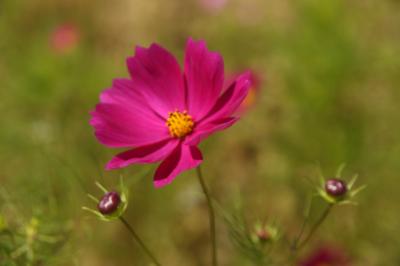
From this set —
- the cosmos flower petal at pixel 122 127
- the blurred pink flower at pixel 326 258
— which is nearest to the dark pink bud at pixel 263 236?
the cosmos flower petal at pixel 122 127

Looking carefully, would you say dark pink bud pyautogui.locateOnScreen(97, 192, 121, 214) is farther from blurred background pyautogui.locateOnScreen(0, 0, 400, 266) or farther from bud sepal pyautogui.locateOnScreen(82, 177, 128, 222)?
blurred background pyautogui.locateOnScreen(0, 0, 400, 266)

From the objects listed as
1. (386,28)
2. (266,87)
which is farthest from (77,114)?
(386,28)

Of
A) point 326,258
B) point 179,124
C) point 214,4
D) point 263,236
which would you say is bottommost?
point 326,258

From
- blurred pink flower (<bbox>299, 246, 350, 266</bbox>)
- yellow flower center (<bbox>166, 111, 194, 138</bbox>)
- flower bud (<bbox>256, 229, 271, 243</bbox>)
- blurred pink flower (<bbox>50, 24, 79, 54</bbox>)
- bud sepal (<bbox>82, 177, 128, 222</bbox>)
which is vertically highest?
bud sepal (<bbox>82, 177, 128, 222</bbox>)

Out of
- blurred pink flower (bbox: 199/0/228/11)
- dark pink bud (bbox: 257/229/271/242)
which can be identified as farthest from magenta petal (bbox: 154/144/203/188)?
blurred pink flower (bbox: 199/0/228/11)

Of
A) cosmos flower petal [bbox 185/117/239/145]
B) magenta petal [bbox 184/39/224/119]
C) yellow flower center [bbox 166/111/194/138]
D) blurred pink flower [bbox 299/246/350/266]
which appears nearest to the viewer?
cosmos flower petal [bbox 185/117/239/145]

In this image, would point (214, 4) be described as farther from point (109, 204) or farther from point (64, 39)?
point (109, 204)

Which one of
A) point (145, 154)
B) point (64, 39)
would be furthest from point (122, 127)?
point (64, 39)
